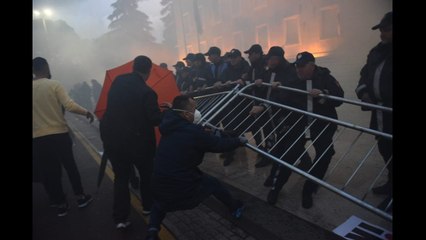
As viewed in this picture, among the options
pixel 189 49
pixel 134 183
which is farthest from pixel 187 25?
pixel 134 183

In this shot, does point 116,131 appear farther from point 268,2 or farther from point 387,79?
point 268,2

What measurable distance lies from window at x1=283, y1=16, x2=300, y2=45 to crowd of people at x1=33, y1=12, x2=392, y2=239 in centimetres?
1361

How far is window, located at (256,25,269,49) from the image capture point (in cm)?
1934

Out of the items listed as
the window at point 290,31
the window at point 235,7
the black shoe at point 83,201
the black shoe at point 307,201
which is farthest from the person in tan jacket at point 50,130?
the window at point 235,7

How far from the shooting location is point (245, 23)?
832 inches

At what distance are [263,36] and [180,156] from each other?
17.9m

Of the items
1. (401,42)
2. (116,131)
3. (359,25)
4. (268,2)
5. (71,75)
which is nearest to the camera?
(401,42)

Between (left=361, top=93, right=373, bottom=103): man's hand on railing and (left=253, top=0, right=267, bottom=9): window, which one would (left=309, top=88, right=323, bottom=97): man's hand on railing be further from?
(left=253, top=0, right=267, bottom=9): window

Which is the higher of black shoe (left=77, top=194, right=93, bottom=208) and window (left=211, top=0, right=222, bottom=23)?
window (left=211, top=0, right=222, bottom=23)

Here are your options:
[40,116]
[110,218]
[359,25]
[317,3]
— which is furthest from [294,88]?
[317,3]

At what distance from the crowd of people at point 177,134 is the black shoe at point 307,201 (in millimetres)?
12

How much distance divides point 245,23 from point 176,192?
1953cm

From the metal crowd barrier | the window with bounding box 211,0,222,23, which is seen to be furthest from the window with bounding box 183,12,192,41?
the metal crowd barrier

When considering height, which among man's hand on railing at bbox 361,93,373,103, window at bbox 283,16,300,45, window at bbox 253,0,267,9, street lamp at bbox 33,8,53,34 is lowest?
man's hand on railing at bbox 361,93,373,103
